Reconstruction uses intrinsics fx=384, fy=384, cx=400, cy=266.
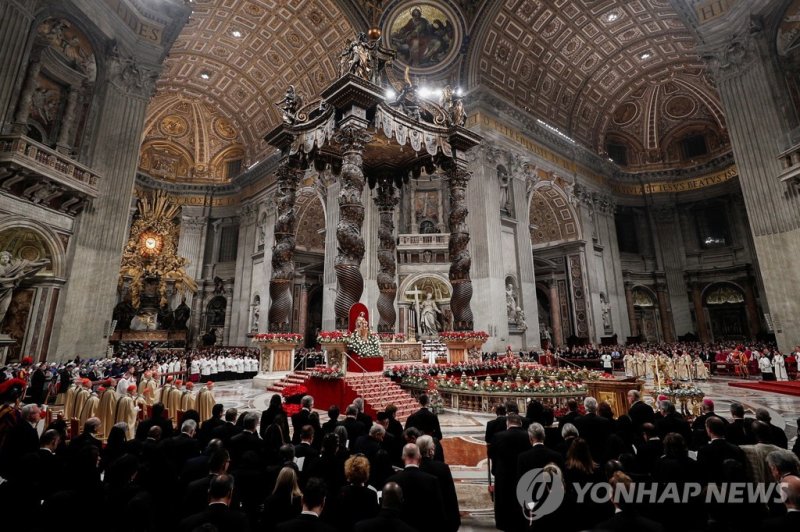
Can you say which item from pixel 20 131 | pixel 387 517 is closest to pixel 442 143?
pixel 387 517

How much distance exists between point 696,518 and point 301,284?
2126 centimetres

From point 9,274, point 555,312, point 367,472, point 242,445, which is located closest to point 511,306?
point 555,312

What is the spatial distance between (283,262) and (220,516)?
8.78 meters

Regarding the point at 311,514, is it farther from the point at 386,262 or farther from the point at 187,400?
the point at 386,262

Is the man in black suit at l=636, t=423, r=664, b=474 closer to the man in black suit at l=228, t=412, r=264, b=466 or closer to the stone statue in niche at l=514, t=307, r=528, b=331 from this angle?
the man in black suit at l=228, t=412, r=264, b=466

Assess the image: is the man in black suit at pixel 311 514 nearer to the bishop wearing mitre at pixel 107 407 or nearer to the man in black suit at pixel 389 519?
the man in black suit at pixel 389 519

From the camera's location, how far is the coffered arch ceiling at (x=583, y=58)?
1892 centimetres

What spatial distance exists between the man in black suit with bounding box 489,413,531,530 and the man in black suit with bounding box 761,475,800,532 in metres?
1.37

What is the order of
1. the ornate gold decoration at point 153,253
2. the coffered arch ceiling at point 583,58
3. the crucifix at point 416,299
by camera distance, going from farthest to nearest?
the ornate gold decoration at point 153,253 → the coffered arch ceiling at point 583,58 → the crucifix at point 416,299

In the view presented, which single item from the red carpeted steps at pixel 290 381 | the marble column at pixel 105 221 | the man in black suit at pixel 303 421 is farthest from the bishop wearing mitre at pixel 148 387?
the marble column at pixel 105 221

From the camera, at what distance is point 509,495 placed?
114 inches

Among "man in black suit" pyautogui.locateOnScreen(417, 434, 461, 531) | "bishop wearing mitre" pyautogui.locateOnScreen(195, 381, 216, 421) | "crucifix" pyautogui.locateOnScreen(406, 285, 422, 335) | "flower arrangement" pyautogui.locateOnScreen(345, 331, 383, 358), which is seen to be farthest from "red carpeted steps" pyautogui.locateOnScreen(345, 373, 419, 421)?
"crucifix" pyautogui.locateOnScreen(406, 285, 422, 335)

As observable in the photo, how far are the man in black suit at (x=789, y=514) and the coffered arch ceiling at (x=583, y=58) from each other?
777 inches

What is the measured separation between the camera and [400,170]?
12234 millimetres
